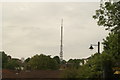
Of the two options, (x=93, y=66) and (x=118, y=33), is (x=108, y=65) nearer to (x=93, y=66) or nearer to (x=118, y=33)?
(x=118, y=33)

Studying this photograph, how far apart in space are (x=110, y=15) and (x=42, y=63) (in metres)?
64.9

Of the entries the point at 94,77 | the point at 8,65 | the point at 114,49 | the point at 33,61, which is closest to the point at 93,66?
the point at 94,77

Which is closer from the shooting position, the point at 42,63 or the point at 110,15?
the point at 110,15

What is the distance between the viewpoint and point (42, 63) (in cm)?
8225

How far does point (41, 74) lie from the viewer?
6738 cm

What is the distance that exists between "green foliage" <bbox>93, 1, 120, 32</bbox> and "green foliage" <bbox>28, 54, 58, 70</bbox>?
2424 inches

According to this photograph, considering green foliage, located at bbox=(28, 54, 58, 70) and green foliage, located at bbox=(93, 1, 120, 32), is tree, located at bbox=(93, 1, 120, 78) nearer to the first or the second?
green foliage, located at bbox=(93, 1, 120, 32)

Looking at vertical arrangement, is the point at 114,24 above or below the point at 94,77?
above

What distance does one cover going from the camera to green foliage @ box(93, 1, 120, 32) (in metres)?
17.6

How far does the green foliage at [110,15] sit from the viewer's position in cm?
1756

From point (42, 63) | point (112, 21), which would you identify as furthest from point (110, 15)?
point (42, 63)

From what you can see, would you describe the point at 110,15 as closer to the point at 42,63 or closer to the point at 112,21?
the point at 112,21

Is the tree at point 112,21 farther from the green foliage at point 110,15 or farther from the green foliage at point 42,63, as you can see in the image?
the green foliage at point 42,63

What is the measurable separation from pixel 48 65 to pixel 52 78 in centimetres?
1660
